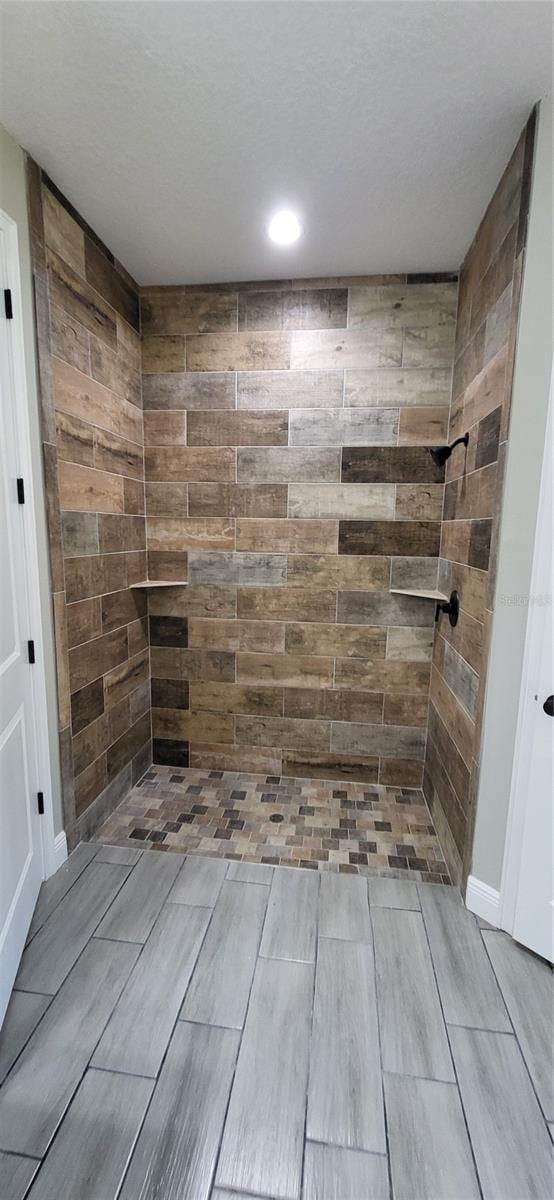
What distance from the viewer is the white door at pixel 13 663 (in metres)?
1.47

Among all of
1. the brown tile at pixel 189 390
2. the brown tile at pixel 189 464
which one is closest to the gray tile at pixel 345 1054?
the brown tile at pixel 189 464

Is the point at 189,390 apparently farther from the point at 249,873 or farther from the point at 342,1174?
the point at 342,1174

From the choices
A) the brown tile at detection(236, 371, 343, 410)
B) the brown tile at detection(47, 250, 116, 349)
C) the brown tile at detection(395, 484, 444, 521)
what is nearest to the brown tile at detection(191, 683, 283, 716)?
the brown tile at detection(395, 484, 444, 521)

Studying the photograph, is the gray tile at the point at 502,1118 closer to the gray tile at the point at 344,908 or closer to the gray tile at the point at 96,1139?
the gray tile at the point at 344,908

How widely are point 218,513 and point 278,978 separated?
2.07 meters

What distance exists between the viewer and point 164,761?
9.43 ft

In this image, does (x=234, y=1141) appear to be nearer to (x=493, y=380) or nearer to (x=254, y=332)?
(x=493, y=380)

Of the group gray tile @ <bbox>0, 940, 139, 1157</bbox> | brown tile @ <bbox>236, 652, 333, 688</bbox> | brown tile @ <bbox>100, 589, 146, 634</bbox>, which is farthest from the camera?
brown tile @ <bbox>236, 652, 333, 688</bbox>

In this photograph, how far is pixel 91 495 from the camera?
2.10m

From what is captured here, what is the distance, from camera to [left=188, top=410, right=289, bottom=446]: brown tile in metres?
2.47

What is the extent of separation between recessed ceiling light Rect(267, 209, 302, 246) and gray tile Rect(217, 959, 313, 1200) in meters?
2.78

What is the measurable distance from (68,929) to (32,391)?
194 cm

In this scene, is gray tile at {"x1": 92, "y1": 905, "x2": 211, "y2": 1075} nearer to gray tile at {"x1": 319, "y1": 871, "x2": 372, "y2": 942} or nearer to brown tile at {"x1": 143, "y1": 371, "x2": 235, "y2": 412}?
gray tile at {"x1": 319, "y1": 871, "x2": 372, "y2": 942}

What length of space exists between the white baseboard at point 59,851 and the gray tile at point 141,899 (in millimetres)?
313
